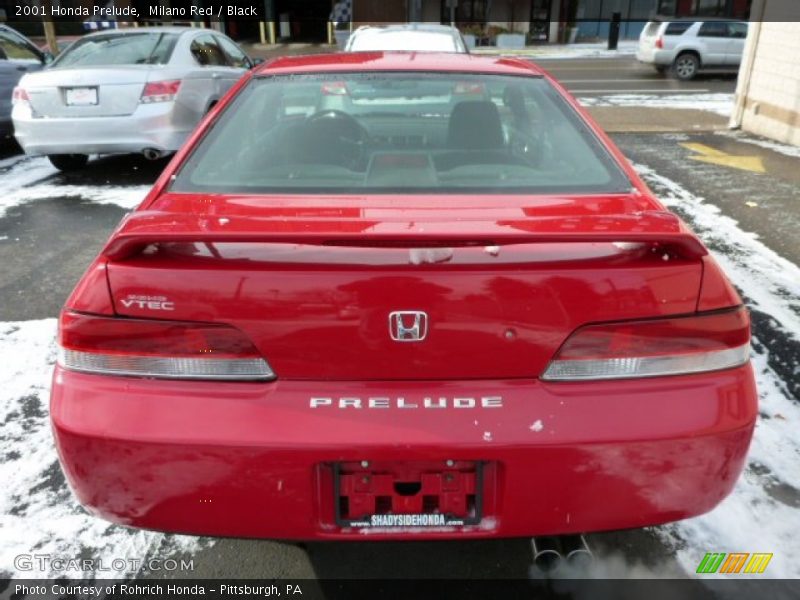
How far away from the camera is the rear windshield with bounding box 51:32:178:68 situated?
7.14 metres

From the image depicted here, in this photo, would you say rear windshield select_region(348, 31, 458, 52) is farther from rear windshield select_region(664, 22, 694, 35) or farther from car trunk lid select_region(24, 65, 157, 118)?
rear windshield select_region(664, 22, 694, 35)

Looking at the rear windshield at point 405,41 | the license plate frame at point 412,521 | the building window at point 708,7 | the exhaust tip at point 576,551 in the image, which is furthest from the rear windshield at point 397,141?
the building window at point 708,7

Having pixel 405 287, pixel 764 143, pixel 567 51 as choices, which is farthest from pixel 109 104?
pixel 567 51

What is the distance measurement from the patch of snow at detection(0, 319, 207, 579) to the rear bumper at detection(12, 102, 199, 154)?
4.04 metres

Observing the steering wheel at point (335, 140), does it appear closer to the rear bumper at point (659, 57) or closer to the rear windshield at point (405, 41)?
the rear windshield at point (405, 41)

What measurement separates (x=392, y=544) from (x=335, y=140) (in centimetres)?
152

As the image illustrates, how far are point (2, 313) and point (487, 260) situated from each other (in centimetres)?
370

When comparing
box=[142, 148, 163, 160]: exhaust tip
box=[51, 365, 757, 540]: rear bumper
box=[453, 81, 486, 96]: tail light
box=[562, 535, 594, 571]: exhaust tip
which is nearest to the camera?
box=[51, 365, 757, 540]: rear bumper

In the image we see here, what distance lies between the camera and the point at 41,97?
22.1 ft

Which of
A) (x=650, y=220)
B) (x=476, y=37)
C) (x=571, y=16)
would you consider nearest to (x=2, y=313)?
(x=650, y=220)

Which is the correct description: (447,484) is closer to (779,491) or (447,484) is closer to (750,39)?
(779,491)

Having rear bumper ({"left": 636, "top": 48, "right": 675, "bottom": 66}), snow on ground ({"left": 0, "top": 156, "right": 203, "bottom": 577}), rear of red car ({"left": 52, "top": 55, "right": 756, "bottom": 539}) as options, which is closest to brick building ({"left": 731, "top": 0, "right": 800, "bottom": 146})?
rear bumper ({"left": 636, "top": 48, "right": 675, "bottom": 66})

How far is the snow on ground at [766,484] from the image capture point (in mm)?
2264

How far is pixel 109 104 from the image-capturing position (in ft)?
21.9
